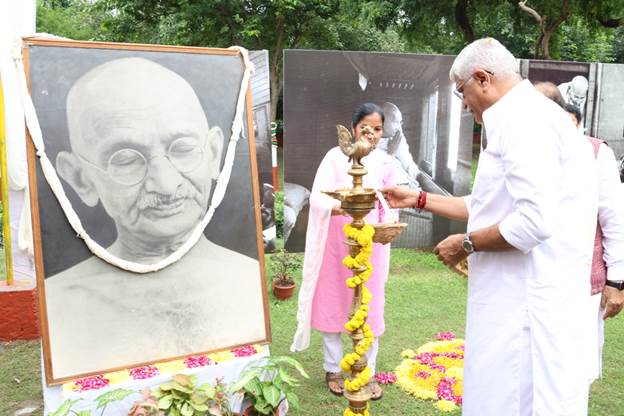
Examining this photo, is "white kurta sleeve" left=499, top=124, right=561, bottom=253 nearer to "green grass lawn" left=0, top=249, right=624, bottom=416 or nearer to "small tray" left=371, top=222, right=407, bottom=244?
"small tray" left=371, top=222, right=407, bottom=244

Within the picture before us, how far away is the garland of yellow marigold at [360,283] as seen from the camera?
231 cm

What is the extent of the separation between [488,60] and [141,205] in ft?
5.71

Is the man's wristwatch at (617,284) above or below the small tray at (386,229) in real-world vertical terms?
below

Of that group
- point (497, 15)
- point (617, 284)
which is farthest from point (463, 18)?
point (617, 284)

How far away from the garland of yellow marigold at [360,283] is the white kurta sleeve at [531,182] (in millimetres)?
561

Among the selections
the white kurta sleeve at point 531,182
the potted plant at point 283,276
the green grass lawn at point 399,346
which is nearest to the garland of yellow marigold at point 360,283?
the white kurta sleeve at point 531,182

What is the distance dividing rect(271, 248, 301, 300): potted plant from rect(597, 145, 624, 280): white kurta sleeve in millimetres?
3011

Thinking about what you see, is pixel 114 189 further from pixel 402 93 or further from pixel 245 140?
pixel 402 93

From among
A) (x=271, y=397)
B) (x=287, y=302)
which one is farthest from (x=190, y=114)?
(x=287, y=302)

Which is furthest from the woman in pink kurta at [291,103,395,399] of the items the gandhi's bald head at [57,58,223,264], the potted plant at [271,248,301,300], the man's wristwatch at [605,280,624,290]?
the potted plant at [271,248,301,300]

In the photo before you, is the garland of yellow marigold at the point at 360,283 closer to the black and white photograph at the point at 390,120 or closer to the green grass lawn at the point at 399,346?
the green grass lawn at the point at 399,346

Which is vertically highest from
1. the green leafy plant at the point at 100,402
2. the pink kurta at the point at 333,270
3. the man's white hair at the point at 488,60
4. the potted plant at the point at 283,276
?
the man's white hair at the point at 488,60

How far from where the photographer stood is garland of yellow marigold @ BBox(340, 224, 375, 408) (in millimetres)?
2307

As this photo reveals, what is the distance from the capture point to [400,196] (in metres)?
2.68
